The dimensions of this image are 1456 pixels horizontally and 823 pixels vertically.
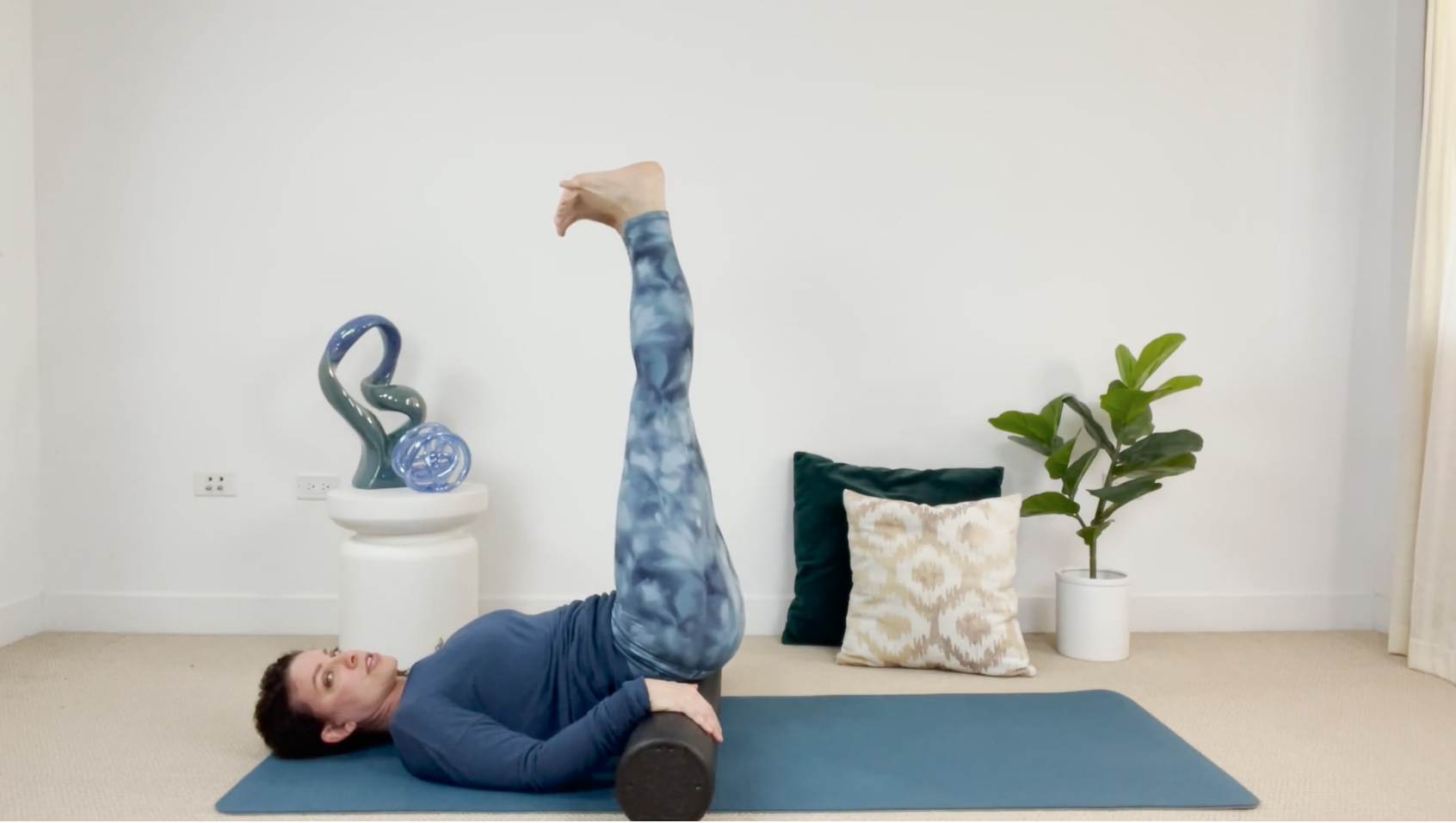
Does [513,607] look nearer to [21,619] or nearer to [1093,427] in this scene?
[21,619]

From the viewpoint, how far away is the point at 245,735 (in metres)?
2.42

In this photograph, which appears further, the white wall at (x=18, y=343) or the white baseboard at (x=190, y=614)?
the white baseboard at (x=190, y=614)

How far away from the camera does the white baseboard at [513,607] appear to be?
343 cm

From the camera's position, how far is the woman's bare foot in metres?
2.30

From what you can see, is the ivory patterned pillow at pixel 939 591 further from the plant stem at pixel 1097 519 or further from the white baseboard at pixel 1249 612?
the white baseboard at pixel 1249 612

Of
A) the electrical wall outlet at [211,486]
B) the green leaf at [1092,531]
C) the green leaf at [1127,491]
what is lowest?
the green leaf at [1092,531]

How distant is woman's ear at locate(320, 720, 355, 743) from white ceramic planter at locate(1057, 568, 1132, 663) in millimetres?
2061

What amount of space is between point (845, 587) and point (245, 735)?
1.71 meters

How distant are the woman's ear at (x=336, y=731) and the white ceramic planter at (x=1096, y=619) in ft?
6.76

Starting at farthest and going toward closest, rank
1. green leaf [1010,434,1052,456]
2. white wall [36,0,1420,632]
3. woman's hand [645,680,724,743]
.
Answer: white wall [36,0,1420,632]
green leaf [1010,434,1052,456]
woman's hand [645,680,724,743]

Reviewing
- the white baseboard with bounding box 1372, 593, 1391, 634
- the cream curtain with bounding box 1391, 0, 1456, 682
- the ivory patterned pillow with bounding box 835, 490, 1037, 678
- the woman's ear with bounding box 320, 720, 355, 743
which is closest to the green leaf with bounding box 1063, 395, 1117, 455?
the ivory patterned pillow with bounding box 835, 490, 1037, 678

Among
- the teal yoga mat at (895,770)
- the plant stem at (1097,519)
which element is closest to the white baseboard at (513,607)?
the plant stem at (1097,519)

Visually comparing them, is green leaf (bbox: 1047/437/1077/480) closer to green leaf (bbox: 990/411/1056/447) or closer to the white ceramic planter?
green leaf (bbox: 990/411/1056/447)

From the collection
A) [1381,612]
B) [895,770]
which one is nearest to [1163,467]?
[1381,612]
